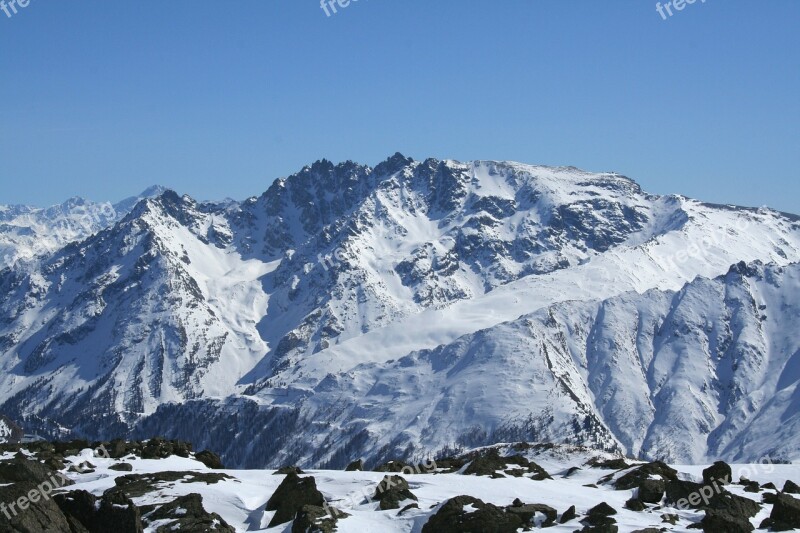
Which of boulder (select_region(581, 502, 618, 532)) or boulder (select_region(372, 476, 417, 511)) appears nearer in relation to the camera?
boulder (select_region(581, 502, 618, 532))

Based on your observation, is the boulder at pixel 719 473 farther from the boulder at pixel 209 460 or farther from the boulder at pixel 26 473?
the boulder at pixel 26 473

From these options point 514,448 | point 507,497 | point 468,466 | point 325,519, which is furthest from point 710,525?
point 514,448

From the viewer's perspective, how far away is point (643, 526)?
51.1 meters

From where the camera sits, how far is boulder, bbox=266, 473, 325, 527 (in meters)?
54.7

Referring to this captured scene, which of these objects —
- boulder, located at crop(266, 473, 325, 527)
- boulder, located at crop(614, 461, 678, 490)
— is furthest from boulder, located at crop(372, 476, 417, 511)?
boulder, located at crop(614, 461, 678, 490)

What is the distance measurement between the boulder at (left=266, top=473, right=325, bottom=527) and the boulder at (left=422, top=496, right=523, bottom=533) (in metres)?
8.76

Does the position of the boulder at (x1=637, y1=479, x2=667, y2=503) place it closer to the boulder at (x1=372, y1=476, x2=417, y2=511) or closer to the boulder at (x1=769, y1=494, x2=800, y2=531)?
the boulder at (x1=769, y1=494, x2=800, y2=531)

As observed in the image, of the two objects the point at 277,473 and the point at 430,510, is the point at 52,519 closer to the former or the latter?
the point at 430,510

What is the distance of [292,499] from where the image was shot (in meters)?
55.4

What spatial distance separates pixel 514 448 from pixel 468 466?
23.8 m

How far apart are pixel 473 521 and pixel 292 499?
12.1 m

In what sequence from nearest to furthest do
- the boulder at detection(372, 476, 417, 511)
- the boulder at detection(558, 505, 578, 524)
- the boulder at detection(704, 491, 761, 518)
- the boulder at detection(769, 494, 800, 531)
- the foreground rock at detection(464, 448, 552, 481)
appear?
the boulder at detection(769, 494, 800, 531), the boulder at detection(558, 505, 578, 524), the boulder at detection(704, 491, 761, 518), the boulder at detection(372, 476, 417, 511), the foreground rock at detection(464, 448, 552, 481)

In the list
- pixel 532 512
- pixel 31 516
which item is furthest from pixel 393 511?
pixel 31 516

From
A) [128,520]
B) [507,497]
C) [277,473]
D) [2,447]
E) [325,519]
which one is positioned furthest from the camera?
[2,447]
